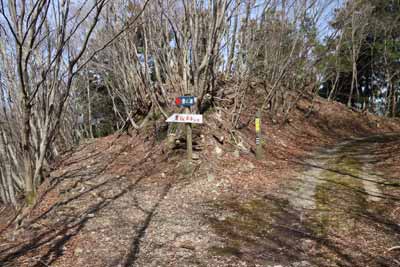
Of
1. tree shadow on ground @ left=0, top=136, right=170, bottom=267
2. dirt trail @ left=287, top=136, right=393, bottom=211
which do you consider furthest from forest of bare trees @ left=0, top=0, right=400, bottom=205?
dirt trail @ left=287, top=136, right=393, bottom=211

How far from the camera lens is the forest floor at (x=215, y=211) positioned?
12.4ft

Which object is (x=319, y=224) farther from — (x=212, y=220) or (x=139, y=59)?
(x=139, y=59)

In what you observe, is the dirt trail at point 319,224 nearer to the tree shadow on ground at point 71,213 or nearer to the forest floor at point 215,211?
the forest floor at point 215,211

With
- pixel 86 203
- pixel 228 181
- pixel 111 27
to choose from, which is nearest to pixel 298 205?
pixel 228 181

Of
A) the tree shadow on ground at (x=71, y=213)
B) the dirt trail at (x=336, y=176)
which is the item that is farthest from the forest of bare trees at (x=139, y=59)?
the dirt trail at (x=336, y=176)

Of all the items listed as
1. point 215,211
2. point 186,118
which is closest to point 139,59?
point 186,118

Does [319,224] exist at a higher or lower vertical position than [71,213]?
higher

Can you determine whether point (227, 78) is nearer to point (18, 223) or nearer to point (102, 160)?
point (102, 160)

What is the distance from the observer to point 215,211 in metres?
5.18

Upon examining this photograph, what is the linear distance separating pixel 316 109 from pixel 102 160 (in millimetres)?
14143

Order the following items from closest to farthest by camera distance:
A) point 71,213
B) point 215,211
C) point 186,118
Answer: point 215,211, point 71,213, point 186,118

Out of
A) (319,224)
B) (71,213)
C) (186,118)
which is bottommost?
(71,213)

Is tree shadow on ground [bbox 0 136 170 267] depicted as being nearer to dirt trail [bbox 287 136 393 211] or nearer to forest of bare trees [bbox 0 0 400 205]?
forest of bare trees [bbox 0 0 400 205]

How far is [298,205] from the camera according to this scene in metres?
5.26
